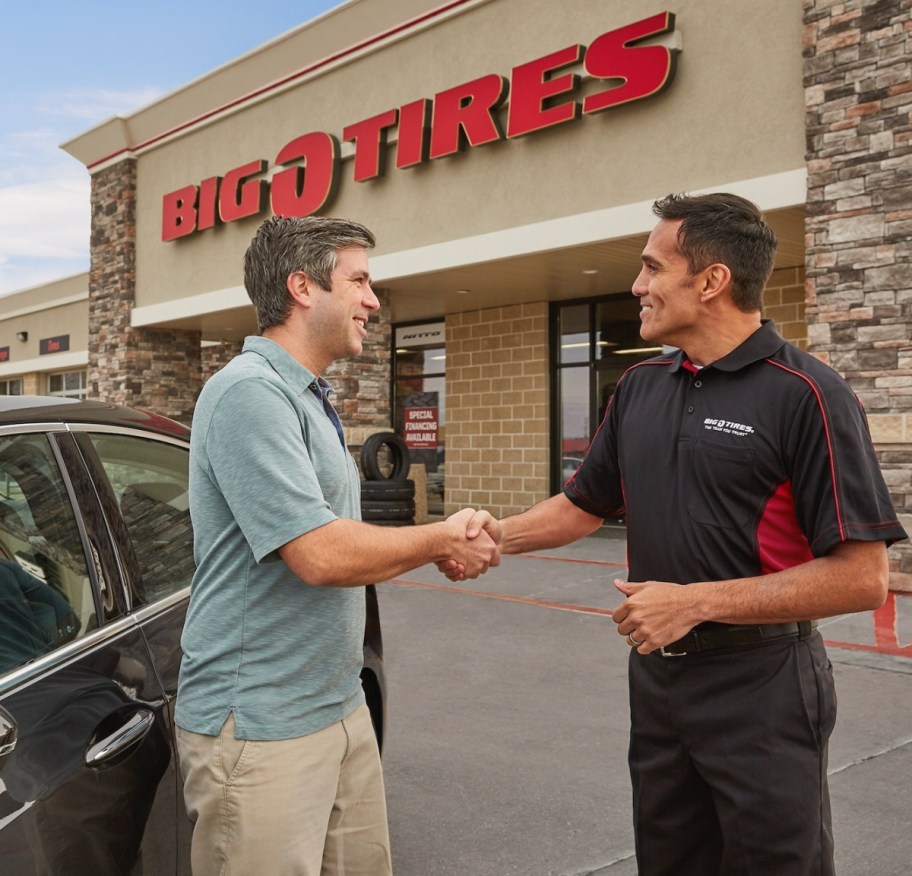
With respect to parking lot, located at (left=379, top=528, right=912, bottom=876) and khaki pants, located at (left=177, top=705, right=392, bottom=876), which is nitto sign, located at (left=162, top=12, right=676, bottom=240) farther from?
khaki pants, located at (left=177, top=705, right=392, bottom=876)

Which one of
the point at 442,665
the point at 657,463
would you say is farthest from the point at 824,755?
the point at 442,665

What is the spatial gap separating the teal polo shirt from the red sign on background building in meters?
14.7

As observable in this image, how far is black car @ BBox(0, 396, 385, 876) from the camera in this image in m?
2.00

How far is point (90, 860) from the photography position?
2.08 m

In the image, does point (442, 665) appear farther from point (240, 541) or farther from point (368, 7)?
point (368, 7)

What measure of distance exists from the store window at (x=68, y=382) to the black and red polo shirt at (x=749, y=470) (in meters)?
29.3

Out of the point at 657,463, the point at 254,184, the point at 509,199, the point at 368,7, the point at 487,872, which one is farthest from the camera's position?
the point at 254,184

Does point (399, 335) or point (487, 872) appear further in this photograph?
point (399, 335)

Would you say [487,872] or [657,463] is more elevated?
[657,463]

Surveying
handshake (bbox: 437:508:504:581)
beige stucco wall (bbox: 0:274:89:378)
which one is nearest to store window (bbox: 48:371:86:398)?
beige stucco wall (bbox: 0:274:89:378)

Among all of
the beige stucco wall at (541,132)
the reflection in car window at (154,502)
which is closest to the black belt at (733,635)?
the reflection in car window at (154,502)

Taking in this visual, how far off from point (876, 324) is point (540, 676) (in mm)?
4914

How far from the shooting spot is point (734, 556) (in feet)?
7.42

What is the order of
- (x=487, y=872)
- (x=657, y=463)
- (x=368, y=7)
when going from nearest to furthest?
(x=657, y=463)
(x=487, y=872)
(x=368, y=7)
